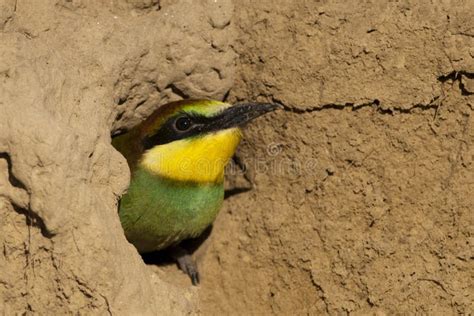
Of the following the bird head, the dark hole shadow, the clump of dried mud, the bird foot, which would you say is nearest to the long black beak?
the bird head

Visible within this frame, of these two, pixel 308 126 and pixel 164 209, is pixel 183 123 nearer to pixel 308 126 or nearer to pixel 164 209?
pixel 164 209

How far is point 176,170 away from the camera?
3902 millimetres

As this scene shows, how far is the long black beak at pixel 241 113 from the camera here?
3688 millimetres

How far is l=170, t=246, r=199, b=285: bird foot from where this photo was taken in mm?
4027

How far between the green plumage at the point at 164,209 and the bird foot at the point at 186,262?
0.54 feet

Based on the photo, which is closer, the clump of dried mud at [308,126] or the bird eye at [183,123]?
the clump of dried mud at [308,126]

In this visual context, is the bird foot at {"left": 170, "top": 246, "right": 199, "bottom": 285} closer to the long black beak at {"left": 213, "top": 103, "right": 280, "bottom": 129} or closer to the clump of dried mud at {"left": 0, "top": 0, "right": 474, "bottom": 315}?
the clump of dried mud at {"left": 0, "top": 0, "right": 474, "bottom": 315}

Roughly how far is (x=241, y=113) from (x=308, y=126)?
0.87 ft

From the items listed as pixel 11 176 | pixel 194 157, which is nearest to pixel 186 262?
pixel 194 157

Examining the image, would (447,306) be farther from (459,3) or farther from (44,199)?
(44,199)

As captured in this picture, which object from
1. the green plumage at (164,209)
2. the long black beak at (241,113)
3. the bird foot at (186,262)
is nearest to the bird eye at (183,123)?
the long black beak at (241,113)

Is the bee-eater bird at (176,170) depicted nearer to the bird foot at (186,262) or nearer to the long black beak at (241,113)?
the long black beak at (241,113)

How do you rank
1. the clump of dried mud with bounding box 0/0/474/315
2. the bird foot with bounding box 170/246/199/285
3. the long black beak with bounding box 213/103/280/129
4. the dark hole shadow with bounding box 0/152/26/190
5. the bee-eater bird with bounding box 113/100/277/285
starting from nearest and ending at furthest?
the dark hole shadow with bounding box 0/152/26/190 < the clump of dried mud with bounding box 0/0/474/315 < the long black beak with bounding box 213/103/280/129 < the bee-eater bird with bounding box 113/100/277/285 < the bird foot with bounding box 170/246/199/285

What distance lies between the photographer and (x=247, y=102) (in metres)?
3.85
